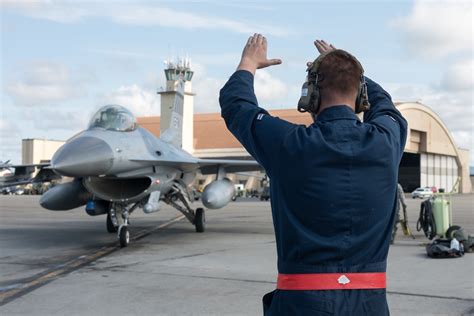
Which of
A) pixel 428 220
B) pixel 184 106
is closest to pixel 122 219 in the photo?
pixel 428 220

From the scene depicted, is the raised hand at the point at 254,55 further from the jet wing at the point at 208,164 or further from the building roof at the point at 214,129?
the building roof at the point at 214,129

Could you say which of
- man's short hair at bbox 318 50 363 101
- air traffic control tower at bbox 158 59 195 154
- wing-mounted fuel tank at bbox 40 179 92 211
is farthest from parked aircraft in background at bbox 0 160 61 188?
air traffic control tower at bbox 158 59 195 154

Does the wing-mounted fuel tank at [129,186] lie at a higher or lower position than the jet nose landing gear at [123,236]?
higher

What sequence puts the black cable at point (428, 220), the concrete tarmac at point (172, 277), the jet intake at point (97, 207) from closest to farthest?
the concrete tarmac at point (172, 277)
the black cable at point (428, 220)
the jet intake at point (97, 207)

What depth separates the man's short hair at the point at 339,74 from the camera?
2.12 meters

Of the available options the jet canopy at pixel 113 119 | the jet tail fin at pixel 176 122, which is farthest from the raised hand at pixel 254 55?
the jet tail fin at pixel 176 122

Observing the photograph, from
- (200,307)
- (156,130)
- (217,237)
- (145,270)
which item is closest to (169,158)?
(217,237)

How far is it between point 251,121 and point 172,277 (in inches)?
243

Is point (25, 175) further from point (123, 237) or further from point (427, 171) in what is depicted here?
point (427, 171)

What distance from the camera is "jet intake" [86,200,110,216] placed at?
12.3 meters

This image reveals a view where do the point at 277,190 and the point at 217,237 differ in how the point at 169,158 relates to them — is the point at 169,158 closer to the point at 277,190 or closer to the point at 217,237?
the point at 217,237

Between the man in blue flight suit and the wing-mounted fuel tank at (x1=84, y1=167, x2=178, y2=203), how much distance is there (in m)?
9.98

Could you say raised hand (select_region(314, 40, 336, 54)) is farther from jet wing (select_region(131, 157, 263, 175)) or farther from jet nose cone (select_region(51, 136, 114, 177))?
jet wing (select_region(131, 157, 263, 175))

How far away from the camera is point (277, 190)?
83.7 inches
